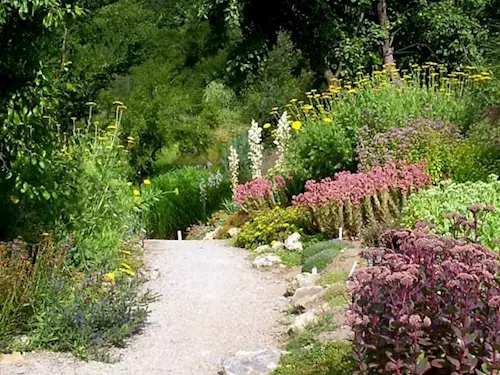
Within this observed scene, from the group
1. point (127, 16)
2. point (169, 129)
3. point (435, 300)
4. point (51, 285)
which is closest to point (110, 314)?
point (51, 285)

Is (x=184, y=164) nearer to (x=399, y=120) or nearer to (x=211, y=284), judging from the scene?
(x=399, y=120)

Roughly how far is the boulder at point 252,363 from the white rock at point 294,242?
3036 millimetres

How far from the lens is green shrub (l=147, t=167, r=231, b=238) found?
1144cm

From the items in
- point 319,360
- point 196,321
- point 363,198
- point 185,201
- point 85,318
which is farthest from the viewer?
point 185,201

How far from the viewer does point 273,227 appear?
8297mm

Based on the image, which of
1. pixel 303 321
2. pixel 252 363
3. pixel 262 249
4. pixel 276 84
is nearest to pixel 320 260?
pixel 262 249

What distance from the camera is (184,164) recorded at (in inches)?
565

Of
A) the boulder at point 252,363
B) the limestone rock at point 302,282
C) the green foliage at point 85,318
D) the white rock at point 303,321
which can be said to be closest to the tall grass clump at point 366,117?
the limestone rock at point 302,282

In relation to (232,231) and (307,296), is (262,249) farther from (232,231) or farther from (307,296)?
(307,296)

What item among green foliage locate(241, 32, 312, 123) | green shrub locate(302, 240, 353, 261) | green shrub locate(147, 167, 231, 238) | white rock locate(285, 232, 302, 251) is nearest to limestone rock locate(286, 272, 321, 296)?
green shrub locate(302, 240, 353, 261)

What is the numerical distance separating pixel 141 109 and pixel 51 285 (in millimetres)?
7887

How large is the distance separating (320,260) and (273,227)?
1.66m

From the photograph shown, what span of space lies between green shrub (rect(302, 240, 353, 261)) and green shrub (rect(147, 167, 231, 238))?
4.49 metres

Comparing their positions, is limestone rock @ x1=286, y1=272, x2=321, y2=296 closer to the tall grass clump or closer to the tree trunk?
the tall grass clump
